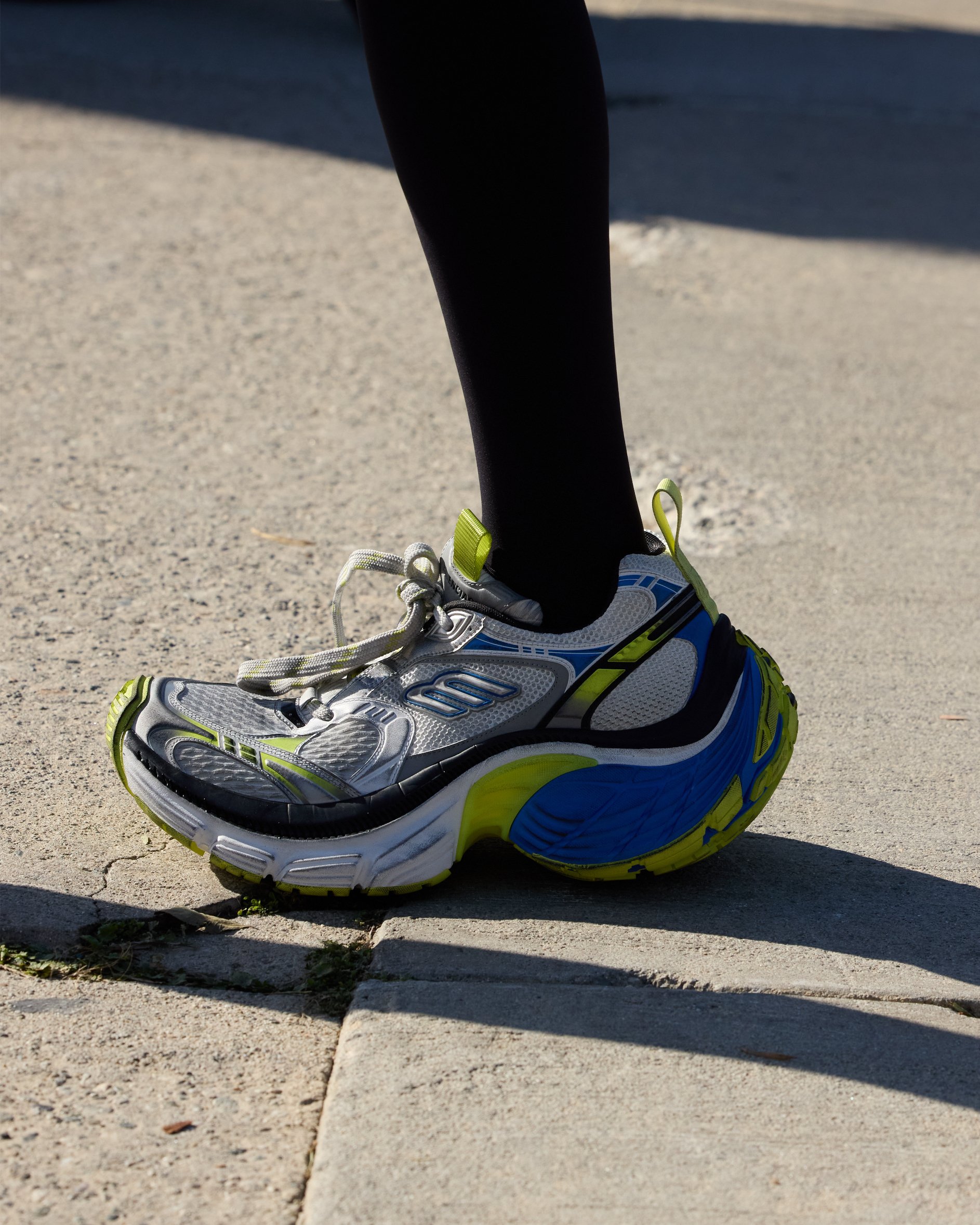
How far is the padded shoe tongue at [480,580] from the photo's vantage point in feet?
4.49

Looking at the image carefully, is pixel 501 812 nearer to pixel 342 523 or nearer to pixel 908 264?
pixel 342 523

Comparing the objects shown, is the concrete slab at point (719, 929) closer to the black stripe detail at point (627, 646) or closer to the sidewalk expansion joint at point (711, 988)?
the sidewalk expansion joint at point (711, 988)

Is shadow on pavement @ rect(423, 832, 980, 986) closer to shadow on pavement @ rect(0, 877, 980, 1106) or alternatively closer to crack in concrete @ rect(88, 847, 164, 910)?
shadow on pavement @ rect(0, 877, 980, 1106)

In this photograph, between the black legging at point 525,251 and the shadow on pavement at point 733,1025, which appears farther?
the black legging at point 525,251

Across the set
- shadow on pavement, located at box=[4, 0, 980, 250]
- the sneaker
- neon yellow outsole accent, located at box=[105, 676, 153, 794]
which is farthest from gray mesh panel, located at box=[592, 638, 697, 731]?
shadow on pavement, located at box=[4, 0, 980, 250]

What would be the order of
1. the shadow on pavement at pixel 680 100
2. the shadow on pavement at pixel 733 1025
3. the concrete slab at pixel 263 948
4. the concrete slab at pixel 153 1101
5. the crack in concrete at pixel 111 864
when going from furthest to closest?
the shadow on pavement at pixel 680 100 → the crack in concrete at pixel 111 864 → the concrete slab at pixel 263 948 → the shadow on pavement at pixel 733 1025 → the concrete slab at pixel 153 1101

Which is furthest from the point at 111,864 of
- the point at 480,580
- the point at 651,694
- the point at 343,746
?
the point at 651,694

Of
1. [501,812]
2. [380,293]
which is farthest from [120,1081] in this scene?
[380,293]

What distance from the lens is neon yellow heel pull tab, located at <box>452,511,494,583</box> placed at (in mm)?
1365

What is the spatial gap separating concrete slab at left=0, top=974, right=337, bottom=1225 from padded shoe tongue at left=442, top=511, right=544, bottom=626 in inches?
17.1

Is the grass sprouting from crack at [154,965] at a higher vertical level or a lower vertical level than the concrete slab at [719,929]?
higher

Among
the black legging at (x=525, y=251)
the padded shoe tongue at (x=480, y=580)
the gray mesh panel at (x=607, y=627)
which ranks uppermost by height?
the black legging at (x=525, y=251)

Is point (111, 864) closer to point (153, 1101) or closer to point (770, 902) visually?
point (153, 1101)

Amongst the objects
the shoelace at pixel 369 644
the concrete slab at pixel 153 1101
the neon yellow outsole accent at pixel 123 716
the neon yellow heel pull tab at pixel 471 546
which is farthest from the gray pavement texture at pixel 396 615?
the neon yellow heel pull tab at pixel 471 546
